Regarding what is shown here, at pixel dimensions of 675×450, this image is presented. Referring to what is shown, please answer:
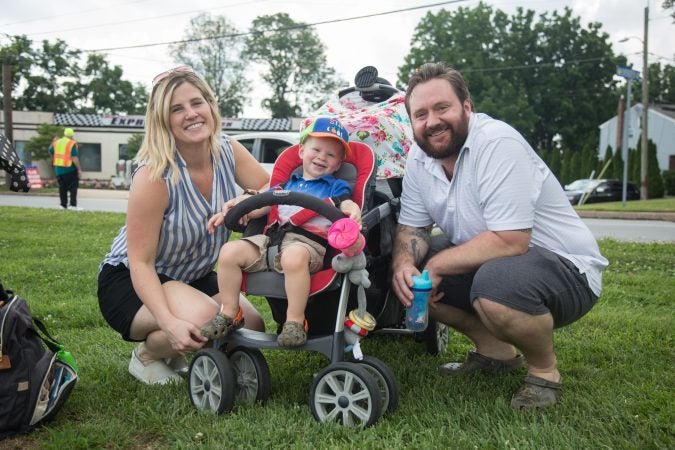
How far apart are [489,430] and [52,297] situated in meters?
3.68

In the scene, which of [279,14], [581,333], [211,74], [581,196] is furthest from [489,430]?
[279,14]

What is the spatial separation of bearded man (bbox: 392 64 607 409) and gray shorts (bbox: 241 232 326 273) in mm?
416

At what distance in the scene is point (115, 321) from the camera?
3.14 meters

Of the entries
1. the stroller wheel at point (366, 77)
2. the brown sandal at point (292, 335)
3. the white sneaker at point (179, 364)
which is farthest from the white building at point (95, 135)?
the brown sandal at point (292, 335)

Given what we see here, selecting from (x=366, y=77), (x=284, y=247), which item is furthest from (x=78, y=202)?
(x=284, y=247)

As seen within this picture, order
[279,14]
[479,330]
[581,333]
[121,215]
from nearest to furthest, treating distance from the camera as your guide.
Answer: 1. [479,330]
2. [581,333]
3. [121,215]
4. [279,14]

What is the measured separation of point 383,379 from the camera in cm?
258

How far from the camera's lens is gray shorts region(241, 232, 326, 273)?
267 centimetres

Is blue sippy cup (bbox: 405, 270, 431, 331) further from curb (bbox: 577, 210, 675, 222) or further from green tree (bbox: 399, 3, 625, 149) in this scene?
green tree (bbox: 399, 3, 625, 149)

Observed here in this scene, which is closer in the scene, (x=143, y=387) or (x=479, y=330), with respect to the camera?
(x=143, y=387)

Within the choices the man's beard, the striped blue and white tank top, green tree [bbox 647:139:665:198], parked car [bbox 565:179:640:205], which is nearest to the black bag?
the striped blue and white tank top

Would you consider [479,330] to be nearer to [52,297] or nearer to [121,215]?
[52,297]

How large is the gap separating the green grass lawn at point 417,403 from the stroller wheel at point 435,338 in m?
0.05

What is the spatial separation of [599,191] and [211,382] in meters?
26.9
